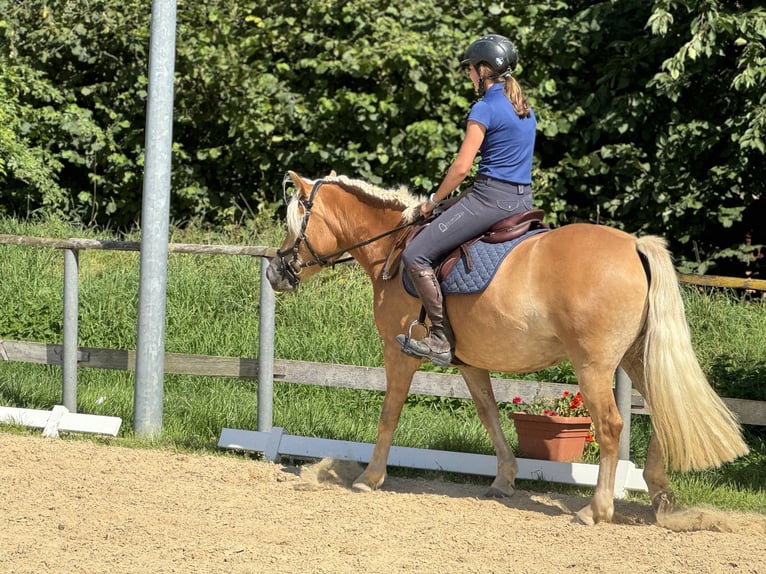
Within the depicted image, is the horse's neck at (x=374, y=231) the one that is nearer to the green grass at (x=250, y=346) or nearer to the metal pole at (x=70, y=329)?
the green grass at (x=250, y=346)

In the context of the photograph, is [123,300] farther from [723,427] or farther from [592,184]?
[723,427]

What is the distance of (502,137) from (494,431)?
2.01 metres

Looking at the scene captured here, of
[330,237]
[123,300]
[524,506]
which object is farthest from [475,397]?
[123,300]

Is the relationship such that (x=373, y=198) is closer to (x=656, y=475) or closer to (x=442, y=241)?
(x=442, y=241)

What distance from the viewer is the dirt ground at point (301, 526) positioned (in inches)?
200

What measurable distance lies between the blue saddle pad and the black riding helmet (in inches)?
40.5

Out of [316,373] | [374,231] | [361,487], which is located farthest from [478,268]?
[316,373]

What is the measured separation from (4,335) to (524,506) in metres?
6.25

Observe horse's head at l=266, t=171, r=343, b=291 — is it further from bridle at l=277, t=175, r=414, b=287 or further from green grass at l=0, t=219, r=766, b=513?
green grass at l=0, t=219, r=766, b=513

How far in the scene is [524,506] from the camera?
6527 mm

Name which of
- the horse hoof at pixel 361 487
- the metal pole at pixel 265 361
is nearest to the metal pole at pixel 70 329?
the metal pole at pixel 265 361

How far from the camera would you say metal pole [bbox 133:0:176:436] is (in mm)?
8016

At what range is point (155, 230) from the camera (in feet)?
26.5

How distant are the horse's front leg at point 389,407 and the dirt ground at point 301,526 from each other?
5.4 inches
